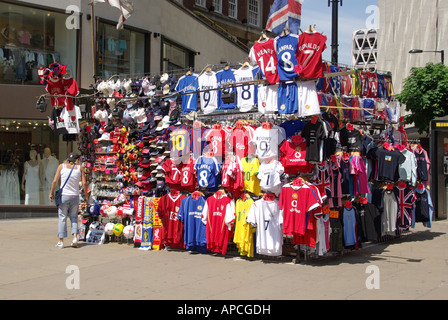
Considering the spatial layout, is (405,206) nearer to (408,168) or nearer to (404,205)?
(404,205)

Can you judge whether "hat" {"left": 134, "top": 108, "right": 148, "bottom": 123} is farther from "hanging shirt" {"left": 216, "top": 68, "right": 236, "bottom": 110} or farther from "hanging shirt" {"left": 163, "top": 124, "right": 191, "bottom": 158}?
"hanging shirt" {"left": 216, "top": 68, "right": 236, "bottom": 110}

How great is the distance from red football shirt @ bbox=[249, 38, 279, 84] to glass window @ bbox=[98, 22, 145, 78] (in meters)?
9.44

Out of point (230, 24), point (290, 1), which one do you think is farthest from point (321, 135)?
point (230, 24)

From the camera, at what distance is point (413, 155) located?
12523 mm

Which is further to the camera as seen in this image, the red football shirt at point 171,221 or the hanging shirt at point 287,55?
the red football shirt at point 171,221

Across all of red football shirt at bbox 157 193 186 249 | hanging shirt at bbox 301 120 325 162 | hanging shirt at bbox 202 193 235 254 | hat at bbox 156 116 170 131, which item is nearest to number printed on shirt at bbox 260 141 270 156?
hanging shirt at bbox 301 120 325 162

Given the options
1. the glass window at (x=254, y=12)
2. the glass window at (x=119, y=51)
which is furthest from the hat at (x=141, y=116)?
the glass window at (x=254, y=12)

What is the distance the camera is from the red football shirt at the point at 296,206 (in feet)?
29.1

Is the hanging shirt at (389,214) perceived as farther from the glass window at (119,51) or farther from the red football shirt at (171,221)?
the glass window at (119,51)

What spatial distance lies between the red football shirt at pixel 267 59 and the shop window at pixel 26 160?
938cm

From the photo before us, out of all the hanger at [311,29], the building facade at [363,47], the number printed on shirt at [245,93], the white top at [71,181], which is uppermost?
the building facade at [363,47]

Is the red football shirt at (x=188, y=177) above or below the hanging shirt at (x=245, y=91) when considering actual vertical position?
below

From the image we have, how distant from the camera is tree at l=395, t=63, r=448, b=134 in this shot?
2025 cm

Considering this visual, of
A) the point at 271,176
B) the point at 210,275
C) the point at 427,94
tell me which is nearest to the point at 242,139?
the point at 271,176
